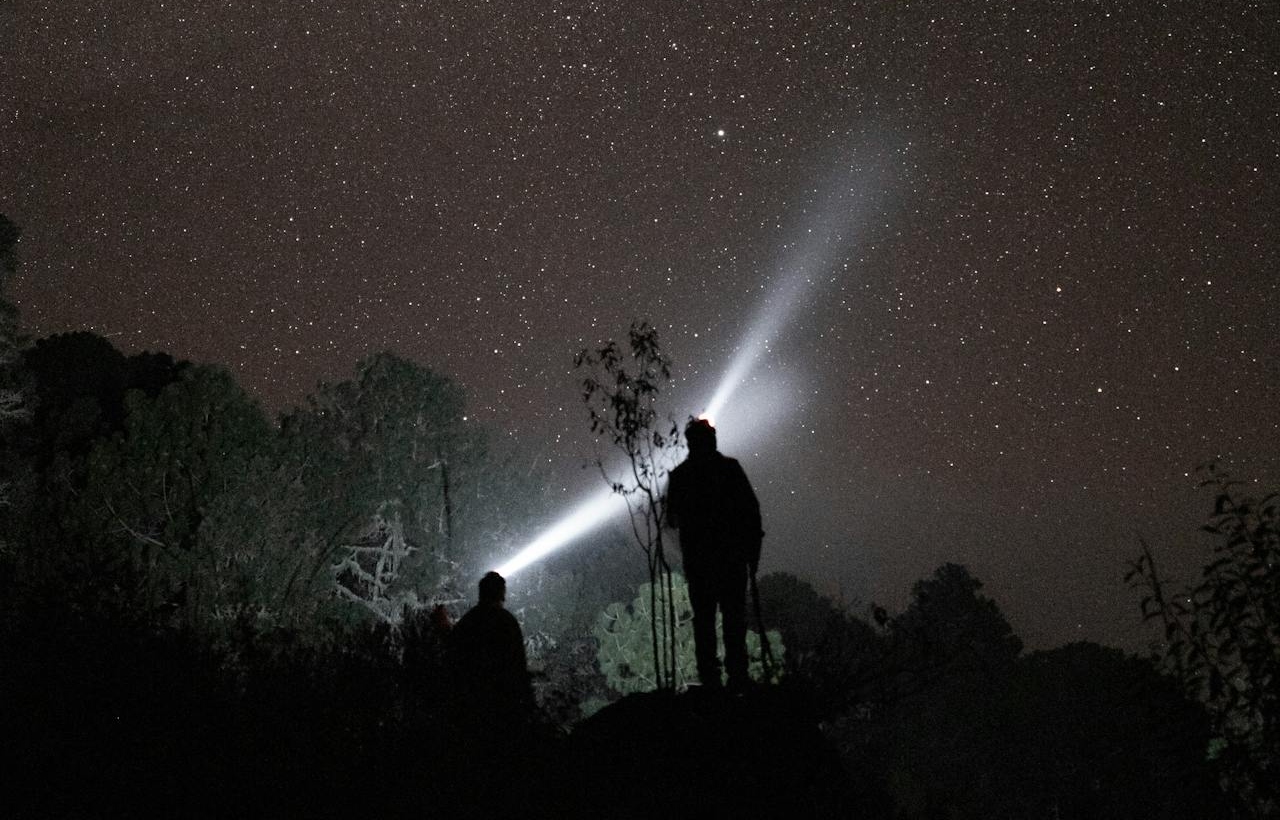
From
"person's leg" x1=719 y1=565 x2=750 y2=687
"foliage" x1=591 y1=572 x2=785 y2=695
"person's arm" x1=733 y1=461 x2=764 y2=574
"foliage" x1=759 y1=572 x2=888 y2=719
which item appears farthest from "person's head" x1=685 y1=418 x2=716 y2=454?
"foliage" x1=591 y1=572 x2=785 y2=695

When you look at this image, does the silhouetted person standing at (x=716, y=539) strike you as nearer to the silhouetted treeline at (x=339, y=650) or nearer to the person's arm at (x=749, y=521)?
the person's arm at (x=749, y=521)

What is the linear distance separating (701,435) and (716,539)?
0.81 m

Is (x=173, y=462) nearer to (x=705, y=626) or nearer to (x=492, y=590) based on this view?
(x=492, y=590)

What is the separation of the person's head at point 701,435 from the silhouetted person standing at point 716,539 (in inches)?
3.0

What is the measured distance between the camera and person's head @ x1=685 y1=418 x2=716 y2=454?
7.61 m

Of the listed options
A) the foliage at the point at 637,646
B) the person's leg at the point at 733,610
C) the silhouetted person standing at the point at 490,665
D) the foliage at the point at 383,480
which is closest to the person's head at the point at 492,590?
the silhouetted person standing at the point at 490,665

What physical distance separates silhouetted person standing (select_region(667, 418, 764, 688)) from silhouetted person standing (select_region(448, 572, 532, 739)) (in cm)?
137

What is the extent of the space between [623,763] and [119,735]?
275 cm

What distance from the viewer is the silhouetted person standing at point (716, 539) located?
7.40m

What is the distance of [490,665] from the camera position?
721cm

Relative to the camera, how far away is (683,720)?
20.5ft

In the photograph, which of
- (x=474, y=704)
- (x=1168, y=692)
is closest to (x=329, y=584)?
(x=474, y=704)

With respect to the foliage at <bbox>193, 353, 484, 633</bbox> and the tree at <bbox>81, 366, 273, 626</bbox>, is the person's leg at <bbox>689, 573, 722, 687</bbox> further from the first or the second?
the foliage at <bbox>193, 353, 484, 633</bbox>

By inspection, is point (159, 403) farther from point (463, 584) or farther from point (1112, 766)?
point (1112, 766)
